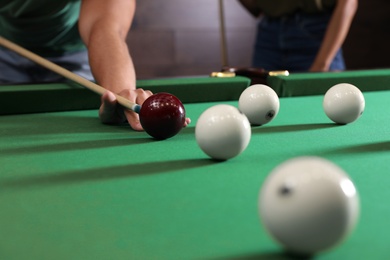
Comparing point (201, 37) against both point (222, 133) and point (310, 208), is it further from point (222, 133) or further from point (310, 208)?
point (310, 208)

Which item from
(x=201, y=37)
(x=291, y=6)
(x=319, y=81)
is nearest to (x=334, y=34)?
(x=291, y=6)

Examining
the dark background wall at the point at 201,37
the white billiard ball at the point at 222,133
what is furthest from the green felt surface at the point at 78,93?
the dark background wall at the point at 201,37

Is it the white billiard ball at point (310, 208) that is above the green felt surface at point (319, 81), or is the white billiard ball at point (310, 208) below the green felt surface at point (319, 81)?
above

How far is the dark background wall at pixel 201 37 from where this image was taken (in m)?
5.45

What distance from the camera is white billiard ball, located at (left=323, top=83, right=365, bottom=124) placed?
1555 millimetres

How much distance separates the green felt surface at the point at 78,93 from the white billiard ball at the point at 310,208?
4.43 feet

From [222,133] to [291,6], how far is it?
2847 millimetres

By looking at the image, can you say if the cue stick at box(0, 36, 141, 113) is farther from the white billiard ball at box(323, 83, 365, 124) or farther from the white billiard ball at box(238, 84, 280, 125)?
the white billiard ball at box(323, 83, 365, 124)

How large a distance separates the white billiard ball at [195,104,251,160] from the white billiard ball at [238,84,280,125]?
15.3 inches

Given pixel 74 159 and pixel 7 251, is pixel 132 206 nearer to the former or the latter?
pixel 7 251

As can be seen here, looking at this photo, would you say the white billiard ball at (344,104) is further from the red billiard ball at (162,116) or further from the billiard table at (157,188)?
the red billiard ball at (162,116)

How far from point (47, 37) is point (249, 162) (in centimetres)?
206

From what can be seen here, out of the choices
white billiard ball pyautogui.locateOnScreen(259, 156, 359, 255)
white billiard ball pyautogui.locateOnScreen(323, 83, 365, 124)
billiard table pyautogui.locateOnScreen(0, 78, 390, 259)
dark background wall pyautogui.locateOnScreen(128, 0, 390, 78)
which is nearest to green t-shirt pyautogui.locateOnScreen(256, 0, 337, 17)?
dark background wall pyautogui.locateOnScreen(128, 0, 390, 78)

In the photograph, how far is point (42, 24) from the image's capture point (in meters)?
2.79
